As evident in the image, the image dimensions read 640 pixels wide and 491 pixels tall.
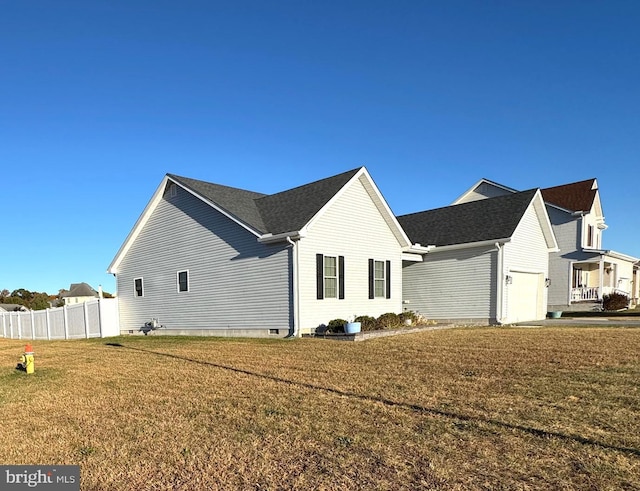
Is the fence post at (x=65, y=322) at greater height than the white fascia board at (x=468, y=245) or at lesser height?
lesser

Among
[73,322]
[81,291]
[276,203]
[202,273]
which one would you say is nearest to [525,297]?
[276,203]

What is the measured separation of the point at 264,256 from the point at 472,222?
10.2 meters

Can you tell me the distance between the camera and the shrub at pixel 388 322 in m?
15.1

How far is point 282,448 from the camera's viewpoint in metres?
4.11

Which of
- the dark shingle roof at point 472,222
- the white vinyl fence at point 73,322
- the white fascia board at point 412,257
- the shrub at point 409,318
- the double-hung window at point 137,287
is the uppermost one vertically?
the dark shingle roof at point 472,222

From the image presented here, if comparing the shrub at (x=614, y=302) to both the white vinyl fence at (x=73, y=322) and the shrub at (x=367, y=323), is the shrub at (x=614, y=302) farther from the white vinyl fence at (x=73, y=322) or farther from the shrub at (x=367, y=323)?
the white vinyl fence at (x=73, y=322)

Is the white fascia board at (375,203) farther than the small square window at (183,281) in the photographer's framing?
No

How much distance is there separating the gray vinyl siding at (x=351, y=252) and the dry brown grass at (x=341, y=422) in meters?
5.06

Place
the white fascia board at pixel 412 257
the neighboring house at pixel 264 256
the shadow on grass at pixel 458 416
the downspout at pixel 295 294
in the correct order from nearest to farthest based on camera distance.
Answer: the shadow on grass at pixel 458 416 < the downspout at pixel 295 294 < the neighboring house at pixel 264 256 < the white fascia board at pixel 412 257

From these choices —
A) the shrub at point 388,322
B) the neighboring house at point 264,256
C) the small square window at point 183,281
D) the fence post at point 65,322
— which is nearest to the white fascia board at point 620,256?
the neighboring house at point 264,256

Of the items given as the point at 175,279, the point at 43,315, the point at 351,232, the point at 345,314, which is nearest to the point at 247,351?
the point at 345,314

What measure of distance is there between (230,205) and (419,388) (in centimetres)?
1141

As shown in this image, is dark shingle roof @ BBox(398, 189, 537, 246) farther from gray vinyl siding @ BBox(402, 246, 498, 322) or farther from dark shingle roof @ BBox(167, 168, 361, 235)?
dark shingle roof @ BBox(167, 168, 361, 235)

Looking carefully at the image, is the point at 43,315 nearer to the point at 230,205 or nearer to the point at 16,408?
the point at 230,205
